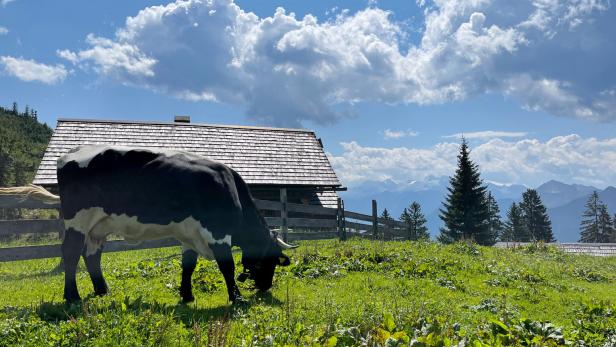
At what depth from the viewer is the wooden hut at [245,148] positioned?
76.0ft

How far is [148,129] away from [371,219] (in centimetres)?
1281


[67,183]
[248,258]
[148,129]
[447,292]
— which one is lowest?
[447,292]

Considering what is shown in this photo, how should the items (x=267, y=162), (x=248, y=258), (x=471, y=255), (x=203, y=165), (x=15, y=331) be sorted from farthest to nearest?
(x=267, y=162)
(x=471, y=255)
(x=248, y=258)
(x=203, y=165)
(x=15, y=331)

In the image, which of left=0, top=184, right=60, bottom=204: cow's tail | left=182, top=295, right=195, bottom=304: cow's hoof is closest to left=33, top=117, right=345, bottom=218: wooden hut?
left=0, top=184, right=60, bottom=204: cow's tail

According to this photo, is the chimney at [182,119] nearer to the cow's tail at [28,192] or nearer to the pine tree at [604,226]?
the cow's tail at [28,192]

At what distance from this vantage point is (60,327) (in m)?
5.24

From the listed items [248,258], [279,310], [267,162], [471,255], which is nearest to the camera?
[279,310]

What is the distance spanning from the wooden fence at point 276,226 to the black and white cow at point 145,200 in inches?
118

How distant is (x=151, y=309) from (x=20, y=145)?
85.9m

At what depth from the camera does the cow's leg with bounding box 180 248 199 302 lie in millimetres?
7840

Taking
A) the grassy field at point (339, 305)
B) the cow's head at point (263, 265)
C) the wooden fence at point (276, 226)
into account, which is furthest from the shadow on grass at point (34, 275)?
the cow's head at point (263, 265)

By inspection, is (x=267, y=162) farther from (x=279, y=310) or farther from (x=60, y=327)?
(x=60, y=327)

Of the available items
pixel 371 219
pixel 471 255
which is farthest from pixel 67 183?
pixel 371 219

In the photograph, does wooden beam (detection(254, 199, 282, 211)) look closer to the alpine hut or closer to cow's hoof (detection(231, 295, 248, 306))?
the alpine hut
